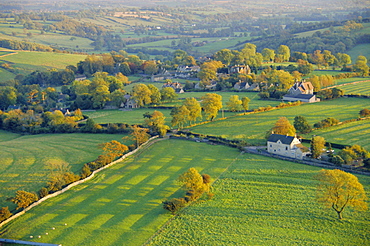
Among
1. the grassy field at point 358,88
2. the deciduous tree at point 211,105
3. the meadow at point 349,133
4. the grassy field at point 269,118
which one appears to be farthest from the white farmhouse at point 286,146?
the grassy field at point 358,88

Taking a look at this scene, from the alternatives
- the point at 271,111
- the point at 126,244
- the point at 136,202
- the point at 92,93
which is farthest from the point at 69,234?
the point at 92,93

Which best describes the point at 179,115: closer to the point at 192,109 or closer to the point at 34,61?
the point at 192,109

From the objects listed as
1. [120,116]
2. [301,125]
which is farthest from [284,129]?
[120,116]

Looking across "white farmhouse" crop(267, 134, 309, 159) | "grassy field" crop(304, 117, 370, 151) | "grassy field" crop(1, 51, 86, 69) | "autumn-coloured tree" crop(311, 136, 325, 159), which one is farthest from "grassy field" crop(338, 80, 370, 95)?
"grassy field" crop(1, 51, 86, 69)

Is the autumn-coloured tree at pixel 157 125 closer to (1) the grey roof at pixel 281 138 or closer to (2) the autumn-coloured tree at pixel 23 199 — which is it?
(1) the grey roof at pixel 281 138

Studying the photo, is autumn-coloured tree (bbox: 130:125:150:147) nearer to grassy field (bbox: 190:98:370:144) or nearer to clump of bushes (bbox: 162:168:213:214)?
grassy field (bbox: 190:98:370:144)

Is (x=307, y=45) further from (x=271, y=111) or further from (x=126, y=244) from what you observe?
(x=126, y=244)
